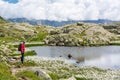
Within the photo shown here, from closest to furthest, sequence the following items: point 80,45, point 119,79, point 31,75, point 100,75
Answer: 1. point 31,75
2. point 119,79
3. point 100,75
4. point 80,45

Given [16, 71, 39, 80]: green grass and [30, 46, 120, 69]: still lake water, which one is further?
[30, 46, 120, 69]: still lake water

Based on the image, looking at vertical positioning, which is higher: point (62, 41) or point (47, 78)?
point (47, 78)

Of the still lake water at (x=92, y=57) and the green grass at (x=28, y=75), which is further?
the still lake water at (x=92, y=57)

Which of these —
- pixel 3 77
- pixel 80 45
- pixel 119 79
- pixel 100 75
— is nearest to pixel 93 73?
pixel 100 75

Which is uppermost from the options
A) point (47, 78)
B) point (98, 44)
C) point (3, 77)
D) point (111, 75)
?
point (3, 77)

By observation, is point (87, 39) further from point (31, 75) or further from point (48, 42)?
point (31, 75)

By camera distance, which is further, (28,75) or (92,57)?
(92,57)

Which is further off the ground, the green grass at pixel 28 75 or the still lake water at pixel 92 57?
the green grass at pixel 28 75

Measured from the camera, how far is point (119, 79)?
5703 centimetres

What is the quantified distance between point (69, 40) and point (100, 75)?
127 meters

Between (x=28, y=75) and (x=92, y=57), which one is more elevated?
(x=28, y=75)

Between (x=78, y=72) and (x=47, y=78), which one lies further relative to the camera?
(x=78, y=72)

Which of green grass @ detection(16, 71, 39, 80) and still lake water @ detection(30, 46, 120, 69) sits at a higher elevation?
green grass @ detection(16, 71, 39, 80)

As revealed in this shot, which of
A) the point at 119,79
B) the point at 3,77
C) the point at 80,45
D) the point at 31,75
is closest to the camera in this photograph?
the point at 3,77
